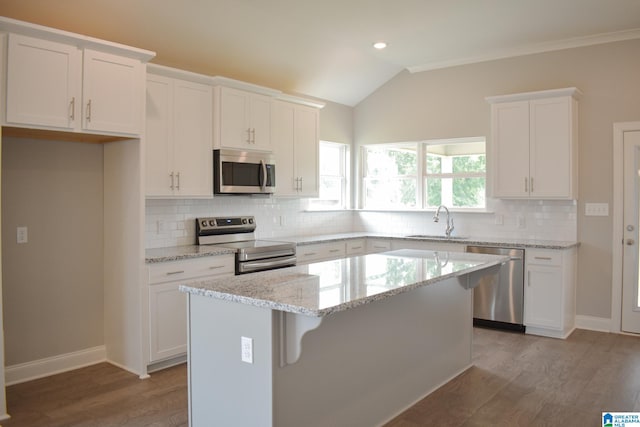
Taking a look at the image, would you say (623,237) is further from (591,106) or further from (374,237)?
(374,237)

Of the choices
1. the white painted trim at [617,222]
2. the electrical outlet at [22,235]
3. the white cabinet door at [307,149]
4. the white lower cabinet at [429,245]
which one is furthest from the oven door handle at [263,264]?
the white painted trim at [617,222]

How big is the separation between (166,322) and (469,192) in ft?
12.4

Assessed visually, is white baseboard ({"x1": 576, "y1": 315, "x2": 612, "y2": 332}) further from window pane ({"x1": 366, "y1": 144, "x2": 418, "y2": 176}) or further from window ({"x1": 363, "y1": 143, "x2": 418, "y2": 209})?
window pane ({"x1": 366, "y1": 144, "x2": 418, "y2": 176})

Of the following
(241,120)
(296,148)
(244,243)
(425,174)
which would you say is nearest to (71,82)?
(241,120)

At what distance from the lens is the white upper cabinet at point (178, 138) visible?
4.16m

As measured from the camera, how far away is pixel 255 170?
501 centimetres

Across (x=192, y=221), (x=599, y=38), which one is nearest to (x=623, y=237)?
(x=599, y=38)

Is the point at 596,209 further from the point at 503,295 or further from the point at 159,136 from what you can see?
the point at 159,136

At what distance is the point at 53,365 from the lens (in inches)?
156

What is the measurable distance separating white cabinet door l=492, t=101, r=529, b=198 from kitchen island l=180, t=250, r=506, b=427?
2.14 m

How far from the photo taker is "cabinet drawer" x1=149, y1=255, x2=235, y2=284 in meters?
3.92

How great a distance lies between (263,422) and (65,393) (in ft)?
6.39

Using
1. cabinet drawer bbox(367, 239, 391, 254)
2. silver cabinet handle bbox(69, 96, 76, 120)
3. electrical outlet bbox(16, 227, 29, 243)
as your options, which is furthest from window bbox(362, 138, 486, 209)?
electrical outlet bbox(16, 227, 29, 243)

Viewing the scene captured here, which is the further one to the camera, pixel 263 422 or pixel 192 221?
pixel 192 221
